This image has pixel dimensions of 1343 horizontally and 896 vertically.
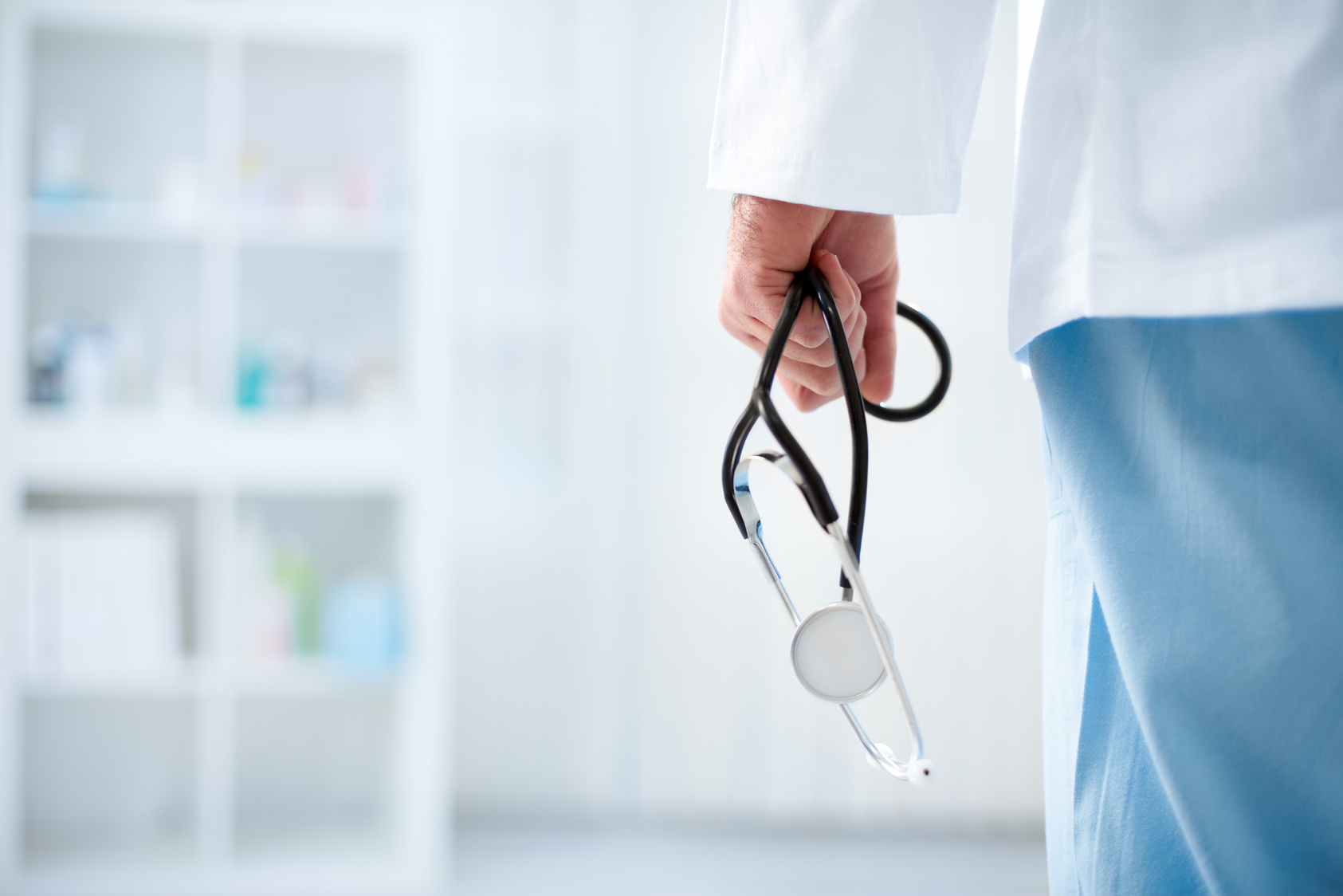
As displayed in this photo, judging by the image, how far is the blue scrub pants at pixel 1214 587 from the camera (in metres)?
0.41

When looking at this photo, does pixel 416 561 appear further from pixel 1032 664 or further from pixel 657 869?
pixel 1032 664

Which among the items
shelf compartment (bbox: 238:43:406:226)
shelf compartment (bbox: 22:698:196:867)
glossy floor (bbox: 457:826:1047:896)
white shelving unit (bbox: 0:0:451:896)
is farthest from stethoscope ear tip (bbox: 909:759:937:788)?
shelf compartment (bbox: 22:698:196:867)

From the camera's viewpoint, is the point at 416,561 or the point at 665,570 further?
the point at 665,570

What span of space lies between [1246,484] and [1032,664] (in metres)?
1.96

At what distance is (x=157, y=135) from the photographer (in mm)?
2092

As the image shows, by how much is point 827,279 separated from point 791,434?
124mm

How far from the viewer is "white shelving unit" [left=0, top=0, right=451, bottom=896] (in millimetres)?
1784

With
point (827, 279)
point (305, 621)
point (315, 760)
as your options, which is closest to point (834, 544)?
point (827, 279)

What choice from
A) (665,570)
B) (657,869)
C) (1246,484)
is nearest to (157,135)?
(665,570)

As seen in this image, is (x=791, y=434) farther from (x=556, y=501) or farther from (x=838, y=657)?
(x=556, y=501)

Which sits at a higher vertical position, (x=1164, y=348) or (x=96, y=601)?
(x=1164, y=348)

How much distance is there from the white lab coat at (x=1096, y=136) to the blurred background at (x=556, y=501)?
1531 millimetres

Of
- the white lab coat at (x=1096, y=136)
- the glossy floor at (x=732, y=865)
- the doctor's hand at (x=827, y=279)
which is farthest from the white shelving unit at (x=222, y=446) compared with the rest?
the white lab coat at (x=1096, y=136)

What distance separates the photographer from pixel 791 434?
1.53 ft
